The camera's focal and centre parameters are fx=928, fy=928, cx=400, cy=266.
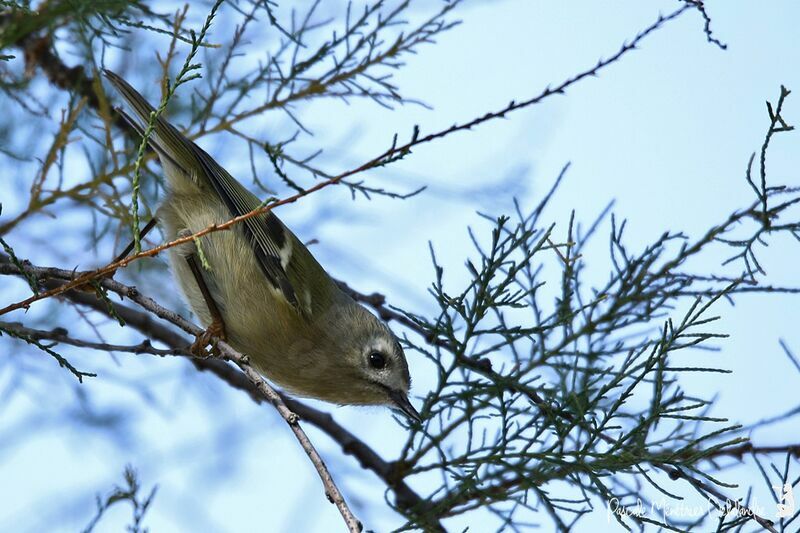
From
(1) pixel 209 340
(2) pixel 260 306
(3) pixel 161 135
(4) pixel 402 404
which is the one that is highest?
(3) pixel 161 135

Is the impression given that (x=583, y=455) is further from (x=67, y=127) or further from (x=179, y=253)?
(x=67, y=127)

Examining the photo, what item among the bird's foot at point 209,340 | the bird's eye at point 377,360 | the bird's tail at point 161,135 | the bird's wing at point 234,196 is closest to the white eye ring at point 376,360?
the bird's eye at point 377,360

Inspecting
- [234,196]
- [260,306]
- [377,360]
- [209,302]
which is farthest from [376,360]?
[234,196]

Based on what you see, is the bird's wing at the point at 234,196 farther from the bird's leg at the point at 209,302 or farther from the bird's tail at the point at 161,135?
the bird's leg at the point at 209,302

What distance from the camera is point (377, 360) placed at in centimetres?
264

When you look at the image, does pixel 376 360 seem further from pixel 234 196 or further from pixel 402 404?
pixel 234 196

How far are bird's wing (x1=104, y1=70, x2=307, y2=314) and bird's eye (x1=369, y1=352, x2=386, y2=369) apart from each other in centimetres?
26

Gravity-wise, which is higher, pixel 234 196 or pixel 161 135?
pixel 161 135

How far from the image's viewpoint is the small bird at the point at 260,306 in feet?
8.50

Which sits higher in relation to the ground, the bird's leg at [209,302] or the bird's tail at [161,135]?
the bird's tail at [161,135]

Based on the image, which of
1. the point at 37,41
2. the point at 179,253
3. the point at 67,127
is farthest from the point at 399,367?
the point at 37,41

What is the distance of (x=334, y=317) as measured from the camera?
2.78 meters

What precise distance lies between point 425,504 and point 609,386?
0.57 m

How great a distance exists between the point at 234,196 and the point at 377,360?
650 mm
